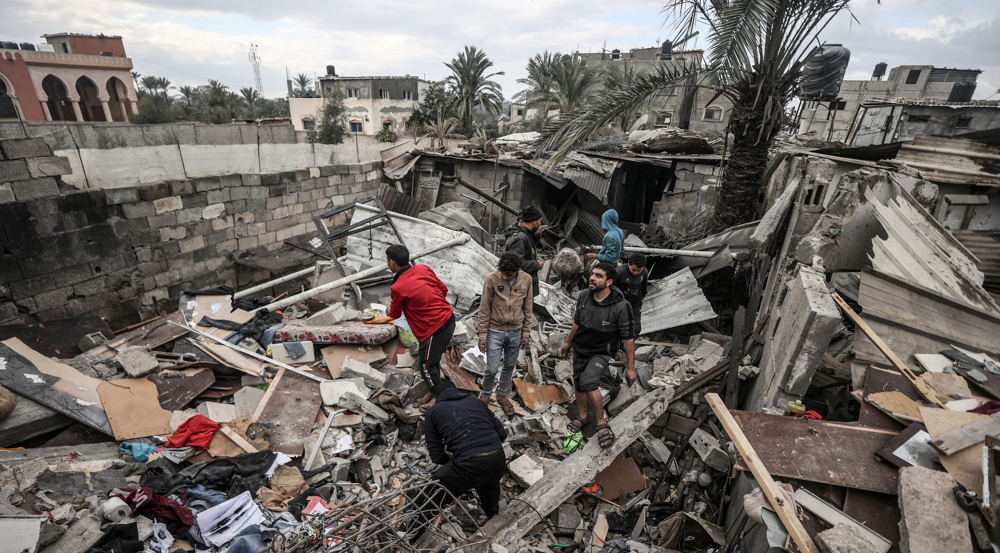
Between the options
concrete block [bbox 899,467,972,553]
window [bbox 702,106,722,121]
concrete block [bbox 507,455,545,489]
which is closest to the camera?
concrete block [bbox 899,467,972,553]

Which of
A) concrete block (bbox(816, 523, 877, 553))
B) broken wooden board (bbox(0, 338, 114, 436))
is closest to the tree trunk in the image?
concrete block (bbox(816, 523, 877, 553))

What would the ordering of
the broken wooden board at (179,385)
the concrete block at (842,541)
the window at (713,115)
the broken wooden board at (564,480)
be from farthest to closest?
the window at (713,115), the broken wooden board at (179,385), the broken wooden board at (564,480), the concrete block at (842,541)

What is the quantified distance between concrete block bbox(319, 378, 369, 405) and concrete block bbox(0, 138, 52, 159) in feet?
Result: 14.0

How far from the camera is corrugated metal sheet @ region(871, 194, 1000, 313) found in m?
3.89

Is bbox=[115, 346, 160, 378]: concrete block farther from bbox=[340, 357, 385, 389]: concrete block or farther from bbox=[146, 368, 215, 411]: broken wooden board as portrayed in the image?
bbox=[340, 357, 385, 389]: concrete block

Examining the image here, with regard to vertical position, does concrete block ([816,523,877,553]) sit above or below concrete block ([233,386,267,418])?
above

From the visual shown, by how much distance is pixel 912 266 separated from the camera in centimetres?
400

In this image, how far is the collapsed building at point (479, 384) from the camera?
2.62 metres

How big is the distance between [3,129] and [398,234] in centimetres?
1035

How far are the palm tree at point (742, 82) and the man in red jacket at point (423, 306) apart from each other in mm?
3266

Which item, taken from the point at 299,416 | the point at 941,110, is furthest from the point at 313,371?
the point at 941,110

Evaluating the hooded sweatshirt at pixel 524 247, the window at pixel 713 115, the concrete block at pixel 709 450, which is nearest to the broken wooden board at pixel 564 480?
the concrete block at pixel 709 450

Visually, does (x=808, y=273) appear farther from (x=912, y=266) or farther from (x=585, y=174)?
(x=585, y=174)

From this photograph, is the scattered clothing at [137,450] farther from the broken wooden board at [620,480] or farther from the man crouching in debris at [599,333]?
the broken wooden board at [620,480]
